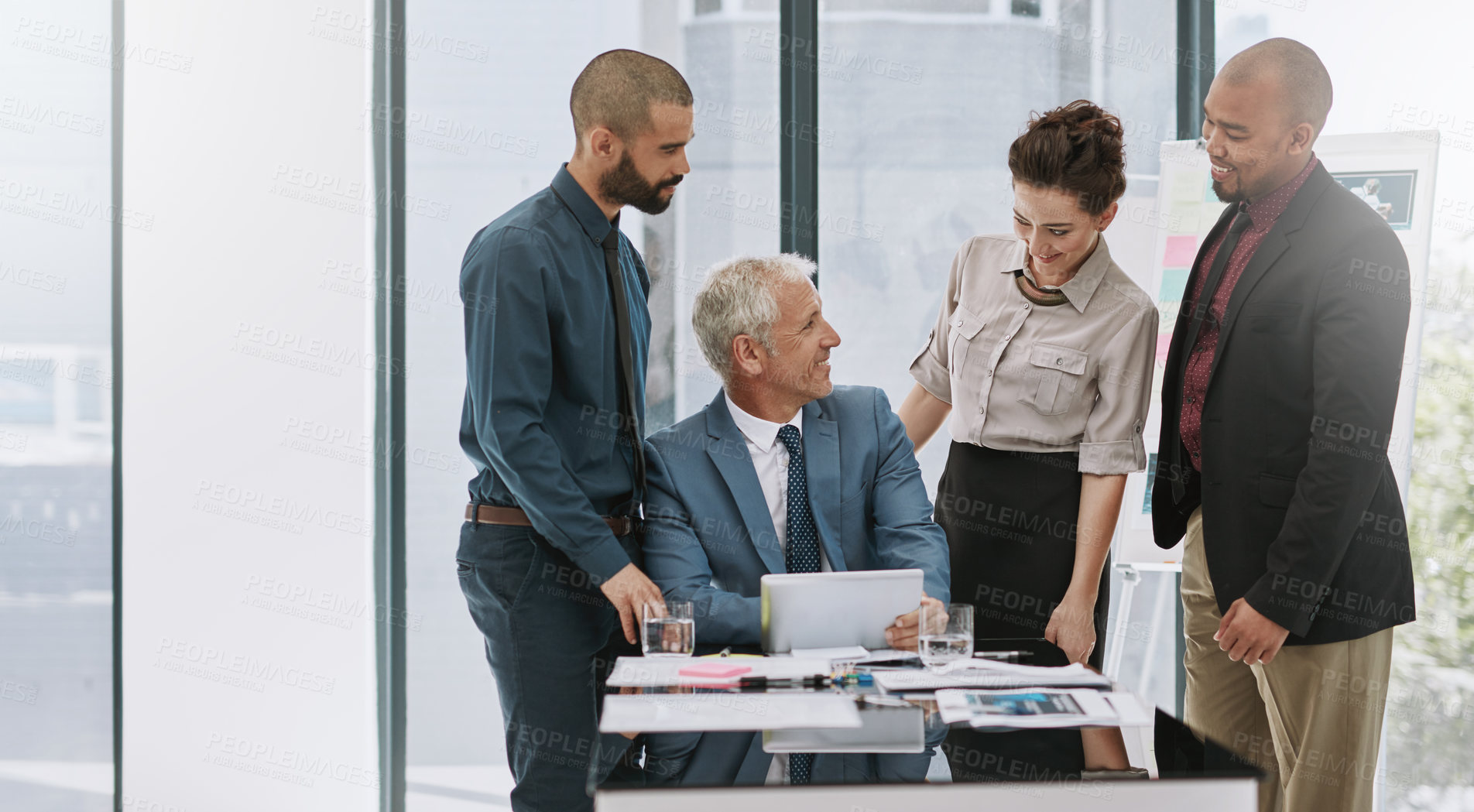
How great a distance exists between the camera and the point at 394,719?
3.57 m

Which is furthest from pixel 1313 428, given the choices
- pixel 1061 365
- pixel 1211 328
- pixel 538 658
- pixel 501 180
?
pixel 501 180

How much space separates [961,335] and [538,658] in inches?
48.2

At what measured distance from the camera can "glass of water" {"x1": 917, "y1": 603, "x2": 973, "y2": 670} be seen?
5.63 feet

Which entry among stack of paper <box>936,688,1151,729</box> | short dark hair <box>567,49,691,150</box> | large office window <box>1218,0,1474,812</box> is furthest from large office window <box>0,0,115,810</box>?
large office window <box>1218,0,1474,812</box>

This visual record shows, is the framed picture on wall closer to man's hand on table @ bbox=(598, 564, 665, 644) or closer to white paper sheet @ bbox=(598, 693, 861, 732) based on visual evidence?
man's hand on table @ bbox=(598, 564, 665, 644)

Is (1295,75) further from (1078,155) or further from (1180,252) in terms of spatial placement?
(1180,252)

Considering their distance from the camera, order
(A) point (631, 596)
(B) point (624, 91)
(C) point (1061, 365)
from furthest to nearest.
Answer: (C) point (1061, 365), (B) point (624, 91), (A) point (631, 596)

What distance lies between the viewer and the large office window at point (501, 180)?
11.7 ft

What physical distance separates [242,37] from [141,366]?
1053 mm

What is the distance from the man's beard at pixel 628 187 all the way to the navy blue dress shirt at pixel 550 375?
1.9 inches

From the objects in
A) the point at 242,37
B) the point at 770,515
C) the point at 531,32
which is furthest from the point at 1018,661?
the point at 242,37

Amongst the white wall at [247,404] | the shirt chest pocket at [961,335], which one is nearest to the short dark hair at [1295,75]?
the shirt chest pocket at [961,335]

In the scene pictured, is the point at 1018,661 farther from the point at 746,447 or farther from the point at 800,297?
the point at 800,297

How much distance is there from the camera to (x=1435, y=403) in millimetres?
3301
